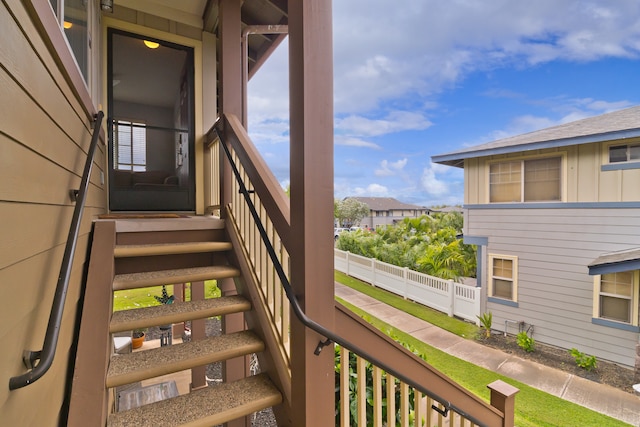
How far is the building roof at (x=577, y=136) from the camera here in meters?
5.11

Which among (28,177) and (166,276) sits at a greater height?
(28,177)

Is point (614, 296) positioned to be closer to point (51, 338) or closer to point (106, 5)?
point (51, 338)

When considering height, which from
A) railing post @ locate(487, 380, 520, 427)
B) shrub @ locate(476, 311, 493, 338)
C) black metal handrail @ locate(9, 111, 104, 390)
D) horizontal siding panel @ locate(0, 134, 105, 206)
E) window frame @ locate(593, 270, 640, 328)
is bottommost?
shrub @ locate(476, 311, 493, 338)

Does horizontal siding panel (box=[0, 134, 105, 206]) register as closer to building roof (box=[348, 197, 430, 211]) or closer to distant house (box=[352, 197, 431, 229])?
distant house (box=[352, 197, 431, 229])

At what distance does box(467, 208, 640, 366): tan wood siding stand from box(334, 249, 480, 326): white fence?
48 centimetres

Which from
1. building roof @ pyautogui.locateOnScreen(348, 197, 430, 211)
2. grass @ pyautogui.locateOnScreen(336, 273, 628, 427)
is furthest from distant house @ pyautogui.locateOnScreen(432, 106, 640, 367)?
building roof @ pyautogui.locateOnScreen(348, 197, 430, 211)

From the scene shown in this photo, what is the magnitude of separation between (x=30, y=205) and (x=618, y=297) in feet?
24.9

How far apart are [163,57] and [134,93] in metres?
1.84

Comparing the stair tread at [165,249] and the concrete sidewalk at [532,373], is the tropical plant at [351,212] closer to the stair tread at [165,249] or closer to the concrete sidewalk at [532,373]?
the concrete sidewalk at [532,373]

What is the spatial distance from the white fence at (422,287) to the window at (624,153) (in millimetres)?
3515

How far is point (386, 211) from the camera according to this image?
32.6m

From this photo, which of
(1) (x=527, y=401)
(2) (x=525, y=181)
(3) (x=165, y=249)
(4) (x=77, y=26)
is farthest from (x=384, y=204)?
(4) (x=77, y=26)

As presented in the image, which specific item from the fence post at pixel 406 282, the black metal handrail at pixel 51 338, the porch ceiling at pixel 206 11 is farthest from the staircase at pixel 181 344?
the fence post at pixel 406 282

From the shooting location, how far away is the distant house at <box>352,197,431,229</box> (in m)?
30.8
